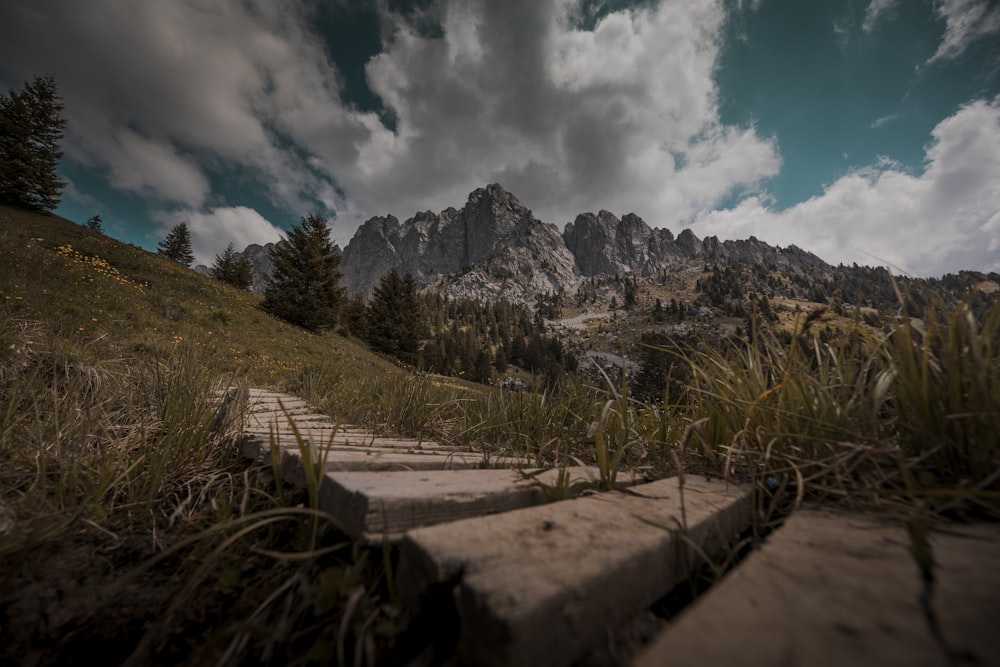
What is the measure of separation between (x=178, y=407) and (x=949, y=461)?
3.45 metres

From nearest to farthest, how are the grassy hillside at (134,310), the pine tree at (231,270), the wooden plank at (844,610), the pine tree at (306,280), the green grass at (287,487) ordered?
1. the wooden plank at (844,610)
2. the green grass at (287,487)
3. the grassy hillside at (134,310)
4. the pine tree at (306,280)
5. the pine tree at (231,270)

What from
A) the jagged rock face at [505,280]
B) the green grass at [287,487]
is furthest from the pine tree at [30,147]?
the jagged rock face at [505,280]

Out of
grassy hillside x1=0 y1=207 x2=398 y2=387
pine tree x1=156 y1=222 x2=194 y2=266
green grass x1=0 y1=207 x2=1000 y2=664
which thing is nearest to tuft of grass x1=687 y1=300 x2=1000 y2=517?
green grass x1=0 y1=207 x2=1000 y2=664

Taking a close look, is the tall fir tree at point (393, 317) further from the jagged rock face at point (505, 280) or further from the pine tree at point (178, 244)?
the jagged rock face at point (505, 280)

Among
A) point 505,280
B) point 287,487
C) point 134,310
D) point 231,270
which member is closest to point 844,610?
point 287,487

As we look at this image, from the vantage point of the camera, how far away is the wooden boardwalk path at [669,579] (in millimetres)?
516

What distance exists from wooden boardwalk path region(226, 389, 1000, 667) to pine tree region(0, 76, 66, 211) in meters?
37.4

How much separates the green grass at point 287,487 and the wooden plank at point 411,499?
0.21 feet

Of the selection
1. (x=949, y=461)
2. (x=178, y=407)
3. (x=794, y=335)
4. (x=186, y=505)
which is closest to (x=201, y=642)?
(x=186, y=505)

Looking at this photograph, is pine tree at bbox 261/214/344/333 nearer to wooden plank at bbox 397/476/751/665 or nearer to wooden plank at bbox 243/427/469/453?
wooden plank at bbox 243/427/469/453

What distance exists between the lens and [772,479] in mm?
1396

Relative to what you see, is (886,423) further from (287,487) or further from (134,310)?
(134,310)

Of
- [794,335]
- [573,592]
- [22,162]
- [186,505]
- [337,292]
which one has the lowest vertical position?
[186,505]

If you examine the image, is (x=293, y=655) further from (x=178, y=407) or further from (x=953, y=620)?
(x=178, y=407)
